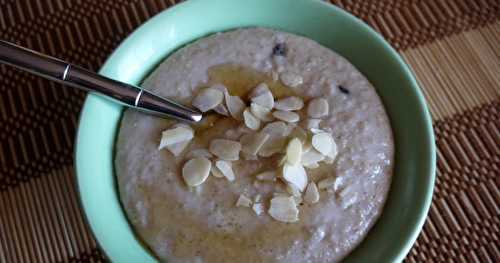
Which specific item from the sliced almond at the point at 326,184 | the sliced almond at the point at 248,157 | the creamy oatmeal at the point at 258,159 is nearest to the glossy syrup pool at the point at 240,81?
the creamy oatmeal at the point at 258,159

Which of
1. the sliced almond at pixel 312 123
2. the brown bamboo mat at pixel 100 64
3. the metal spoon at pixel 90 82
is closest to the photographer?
the metal spoon at pixel 90 82

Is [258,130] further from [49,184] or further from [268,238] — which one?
[49,184]

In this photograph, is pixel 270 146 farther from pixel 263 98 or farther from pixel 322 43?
pixel 322 43

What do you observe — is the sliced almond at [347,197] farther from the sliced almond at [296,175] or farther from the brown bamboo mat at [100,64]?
the brown bamboo mat at [100,64]

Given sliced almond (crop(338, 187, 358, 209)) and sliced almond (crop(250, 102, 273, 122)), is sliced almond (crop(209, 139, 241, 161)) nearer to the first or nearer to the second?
sliced almond (crop(250, 102, 273, 122))

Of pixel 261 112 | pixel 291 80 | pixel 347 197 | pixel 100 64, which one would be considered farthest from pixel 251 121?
pixel 100 64
